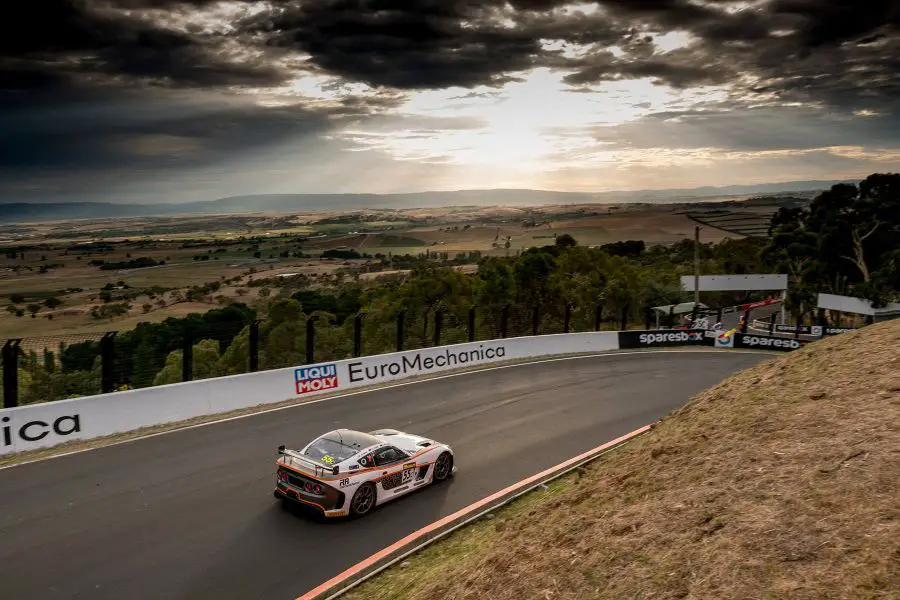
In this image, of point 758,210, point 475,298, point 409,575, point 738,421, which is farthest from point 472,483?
point 758,210

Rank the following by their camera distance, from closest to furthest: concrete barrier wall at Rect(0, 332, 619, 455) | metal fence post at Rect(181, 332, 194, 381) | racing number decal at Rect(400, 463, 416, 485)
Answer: racing number decal at Rect(400, 463, 416, 485) → concrete barrier wall at Rect(0, 332, 619, 455) → metal fence post at Rect(181, 332, 194, 381)

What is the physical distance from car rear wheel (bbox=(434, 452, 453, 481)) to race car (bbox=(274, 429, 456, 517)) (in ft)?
0.22

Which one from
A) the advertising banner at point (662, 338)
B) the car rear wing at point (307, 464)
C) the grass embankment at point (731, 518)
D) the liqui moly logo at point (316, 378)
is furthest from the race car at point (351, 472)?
the advertising banner at point (662, 338)

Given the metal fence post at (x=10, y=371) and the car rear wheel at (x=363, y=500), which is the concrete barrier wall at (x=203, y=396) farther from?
the car rear wheel at (x=363, y=500)

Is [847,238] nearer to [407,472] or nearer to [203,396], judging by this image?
[203,396]

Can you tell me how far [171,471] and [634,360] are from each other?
2336 centimetres

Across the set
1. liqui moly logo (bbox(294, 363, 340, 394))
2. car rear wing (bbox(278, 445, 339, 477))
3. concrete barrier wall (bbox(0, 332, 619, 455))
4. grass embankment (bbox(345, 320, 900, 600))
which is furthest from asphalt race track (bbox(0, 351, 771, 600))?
grass embankment (bbox(345, 320, 900, 600))

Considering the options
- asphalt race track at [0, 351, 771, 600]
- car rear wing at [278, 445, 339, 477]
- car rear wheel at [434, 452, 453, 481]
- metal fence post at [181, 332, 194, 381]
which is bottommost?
asphalt race track at [0, 351, 771, 600]

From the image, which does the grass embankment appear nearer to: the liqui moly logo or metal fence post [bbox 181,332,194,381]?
metal fence post [bbox 181,332,194,381]

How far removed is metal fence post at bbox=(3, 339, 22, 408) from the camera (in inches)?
589

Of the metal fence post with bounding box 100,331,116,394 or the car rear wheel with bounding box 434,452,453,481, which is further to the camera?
the metal fence post with bounding box 100,331,116,394

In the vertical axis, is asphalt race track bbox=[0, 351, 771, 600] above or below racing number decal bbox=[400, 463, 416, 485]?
below

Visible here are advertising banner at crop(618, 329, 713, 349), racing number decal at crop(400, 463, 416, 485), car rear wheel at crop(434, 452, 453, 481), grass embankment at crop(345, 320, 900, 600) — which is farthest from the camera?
advertising banner at crop(618, 329, 713, 349)

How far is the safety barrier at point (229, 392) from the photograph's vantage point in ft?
50.6
